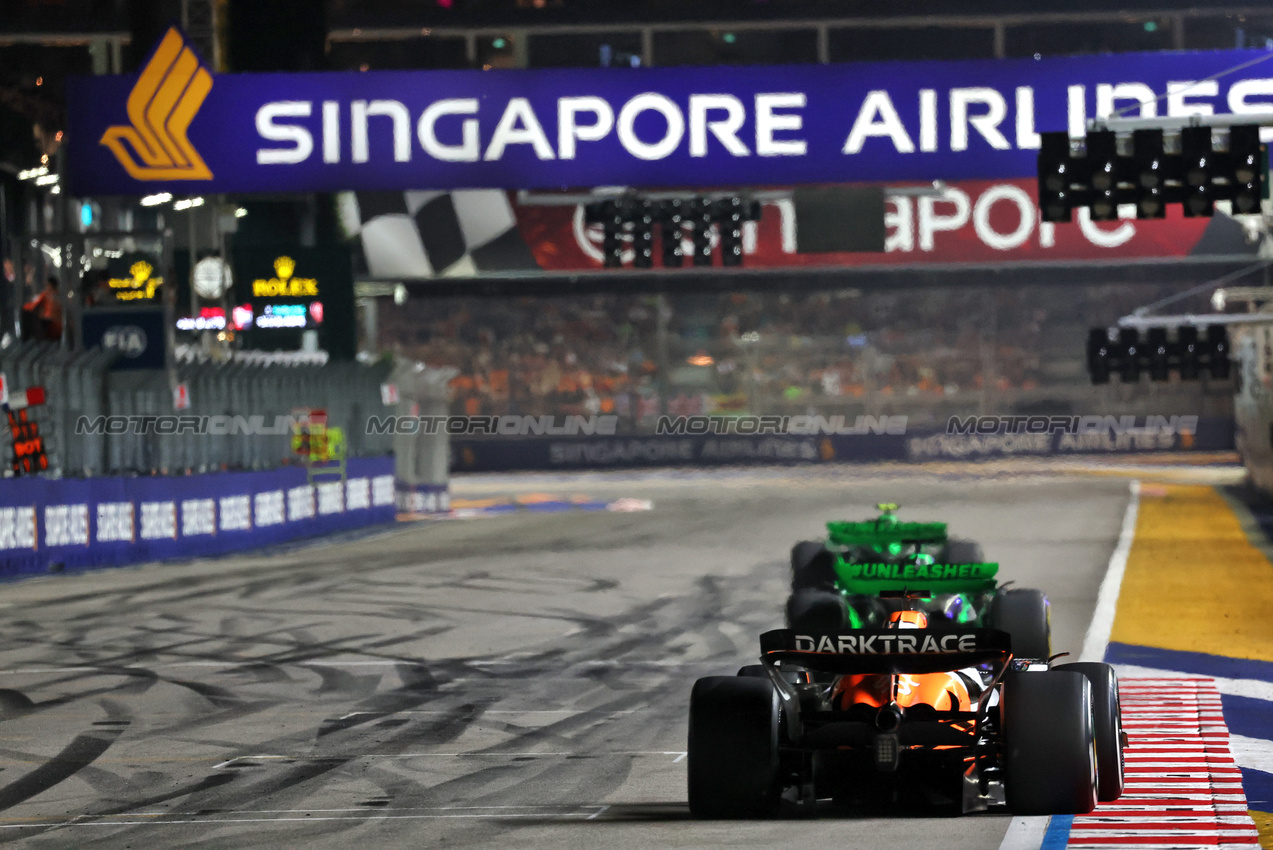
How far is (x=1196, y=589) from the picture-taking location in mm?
18297

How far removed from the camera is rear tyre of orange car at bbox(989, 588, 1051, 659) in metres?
10.6

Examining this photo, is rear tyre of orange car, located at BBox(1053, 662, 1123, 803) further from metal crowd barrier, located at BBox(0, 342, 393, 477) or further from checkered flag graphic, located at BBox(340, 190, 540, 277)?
checkered flag graphic, located at BBox(340, 190, 540, 277)

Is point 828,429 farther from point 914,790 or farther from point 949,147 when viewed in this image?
point 914,790

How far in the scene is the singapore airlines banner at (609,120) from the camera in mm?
23766

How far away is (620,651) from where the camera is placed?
14.1 meters

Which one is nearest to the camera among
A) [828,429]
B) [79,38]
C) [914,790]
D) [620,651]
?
[914,790]

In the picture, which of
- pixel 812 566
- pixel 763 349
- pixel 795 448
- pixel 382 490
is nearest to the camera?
pixel 812 566

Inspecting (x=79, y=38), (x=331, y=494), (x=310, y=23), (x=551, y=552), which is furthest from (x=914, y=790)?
(x=79, y=38)

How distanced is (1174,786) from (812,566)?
5.52 m

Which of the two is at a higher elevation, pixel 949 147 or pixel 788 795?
pixel 949 147

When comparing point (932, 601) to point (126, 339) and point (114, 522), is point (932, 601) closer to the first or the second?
point (114, 522)

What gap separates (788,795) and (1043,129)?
17685 mm

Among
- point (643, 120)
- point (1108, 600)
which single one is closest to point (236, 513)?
point (643, 120)

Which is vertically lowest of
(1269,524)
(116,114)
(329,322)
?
(1269,524)
